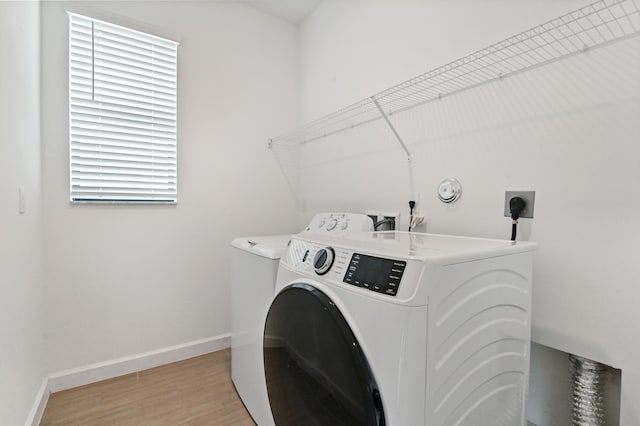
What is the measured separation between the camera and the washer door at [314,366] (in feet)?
2.45

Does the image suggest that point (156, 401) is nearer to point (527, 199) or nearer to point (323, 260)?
point (323, 260)

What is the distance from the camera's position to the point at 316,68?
2.43 m

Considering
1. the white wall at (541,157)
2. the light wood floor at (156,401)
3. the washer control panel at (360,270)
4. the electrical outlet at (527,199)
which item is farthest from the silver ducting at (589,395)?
the light wood floor at (156,401)

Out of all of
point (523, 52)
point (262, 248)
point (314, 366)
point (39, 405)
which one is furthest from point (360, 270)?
point (39, 405)

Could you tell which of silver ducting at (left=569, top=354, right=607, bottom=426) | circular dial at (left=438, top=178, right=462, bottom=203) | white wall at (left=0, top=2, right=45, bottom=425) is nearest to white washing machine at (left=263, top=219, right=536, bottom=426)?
silver ducting at (left=569, top=354, right=607, bottom=426)

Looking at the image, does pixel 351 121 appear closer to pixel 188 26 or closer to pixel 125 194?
pixel 188 26

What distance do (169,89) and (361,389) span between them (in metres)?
2.21

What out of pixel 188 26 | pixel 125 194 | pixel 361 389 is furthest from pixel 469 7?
pixel 125 194

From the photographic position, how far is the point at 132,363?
1959mm

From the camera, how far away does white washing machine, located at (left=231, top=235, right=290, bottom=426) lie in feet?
4.42

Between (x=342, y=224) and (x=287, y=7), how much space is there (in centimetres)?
193

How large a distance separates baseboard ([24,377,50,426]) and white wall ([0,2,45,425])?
54 mm

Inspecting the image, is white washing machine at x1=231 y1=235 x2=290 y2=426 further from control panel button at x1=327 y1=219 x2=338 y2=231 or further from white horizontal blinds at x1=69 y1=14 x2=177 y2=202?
white horizontal blinds at x1=69 y1=14 x2=177 y2=202

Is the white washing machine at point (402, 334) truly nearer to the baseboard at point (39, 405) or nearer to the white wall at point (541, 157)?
the white wall at point (541, 157)
